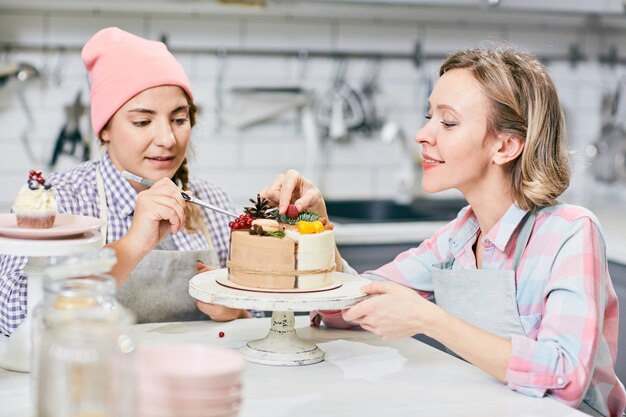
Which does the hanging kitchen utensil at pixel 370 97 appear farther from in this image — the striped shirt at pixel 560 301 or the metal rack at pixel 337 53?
the striped shirt at pixel 560 301

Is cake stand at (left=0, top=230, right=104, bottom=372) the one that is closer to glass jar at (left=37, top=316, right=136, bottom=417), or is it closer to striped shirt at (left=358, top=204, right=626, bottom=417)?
glass jar at (left=37, top=316, right=136, bottom=417)

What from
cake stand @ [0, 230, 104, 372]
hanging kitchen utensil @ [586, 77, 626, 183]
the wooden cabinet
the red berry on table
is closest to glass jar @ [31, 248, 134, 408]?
cake stand @ [0, 230, 104, 372]

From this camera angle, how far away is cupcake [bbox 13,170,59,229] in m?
1.43

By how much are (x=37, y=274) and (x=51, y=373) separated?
60cm

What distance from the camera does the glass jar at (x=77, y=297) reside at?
0.92 meters

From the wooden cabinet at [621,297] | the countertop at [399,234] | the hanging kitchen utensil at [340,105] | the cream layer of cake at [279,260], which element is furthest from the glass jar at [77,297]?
the hanging kitchen utensil at [340,105]

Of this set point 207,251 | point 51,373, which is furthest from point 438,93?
point 51,373

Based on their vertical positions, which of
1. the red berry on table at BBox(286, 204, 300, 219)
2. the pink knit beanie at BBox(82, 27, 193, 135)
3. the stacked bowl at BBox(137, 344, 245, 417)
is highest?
the pink knit beanie at BBox(82, 27, 193, 135)

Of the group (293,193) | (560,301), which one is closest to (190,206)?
(293,193)

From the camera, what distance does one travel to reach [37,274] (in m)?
1.47

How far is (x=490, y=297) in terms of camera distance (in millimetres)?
1681

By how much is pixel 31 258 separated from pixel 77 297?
59 centimetres

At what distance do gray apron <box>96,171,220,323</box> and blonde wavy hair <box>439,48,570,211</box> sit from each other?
2.37ft

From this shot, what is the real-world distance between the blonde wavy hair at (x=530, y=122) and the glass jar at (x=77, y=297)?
0.97 meters
